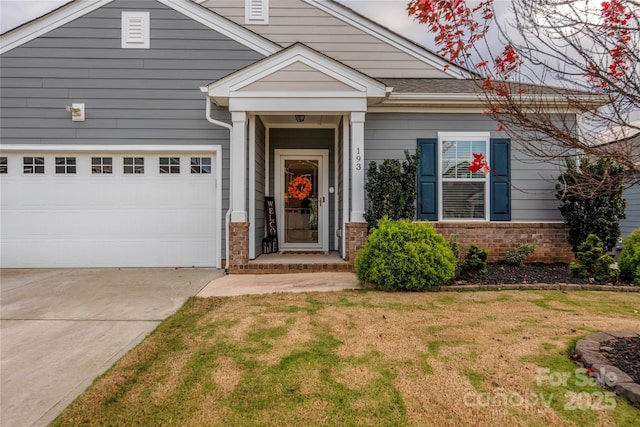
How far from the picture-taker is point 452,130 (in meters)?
6.85

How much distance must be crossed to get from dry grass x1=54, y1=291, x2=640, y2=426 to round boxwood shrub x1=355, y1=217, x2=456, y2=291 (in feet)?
1.93

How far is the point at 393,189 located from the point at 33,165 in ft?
21.4

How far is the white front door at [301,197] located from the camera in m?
8.18

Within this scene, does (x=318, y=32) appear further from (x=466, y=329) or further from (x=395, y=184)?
(x=466, y=329)

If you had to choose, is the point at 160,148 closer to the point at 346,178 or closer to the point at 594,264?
the point at 346,178

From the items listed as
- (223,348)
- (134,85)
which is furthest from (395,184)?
(134,85)

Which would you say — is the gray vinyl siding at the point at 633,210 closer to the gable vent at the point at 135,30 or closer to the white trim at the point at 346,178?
the white trim at the point at 346,178

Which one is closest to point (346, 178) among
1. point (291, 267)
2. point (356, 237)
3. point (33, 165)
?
point (356, 237)

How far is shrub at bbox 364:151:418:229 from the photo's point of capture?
234 inches

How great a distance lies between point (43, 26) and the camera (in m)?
6.62

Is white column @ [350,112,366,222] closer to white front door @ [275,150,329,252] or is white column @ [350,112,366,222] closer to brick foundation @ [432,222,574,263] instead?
brick foundation @ [432,222,574,263]

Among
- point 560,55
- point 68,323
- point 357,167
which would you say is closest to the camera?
point 560,55

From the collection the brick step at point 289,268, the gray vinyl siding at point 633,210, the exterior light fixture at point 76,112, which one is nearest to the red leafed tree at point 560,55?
the brick step at point 289,268

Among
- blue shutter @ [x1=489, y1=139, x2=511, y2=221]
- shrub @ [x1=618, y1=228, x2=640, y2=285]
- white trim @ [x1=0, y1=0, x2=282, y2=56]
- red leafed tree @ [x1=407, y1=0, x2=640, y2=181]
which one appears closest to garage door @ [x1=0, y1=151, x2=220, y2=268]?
white trim @ [x1=0, y1=0, x2=282, y2=56]
